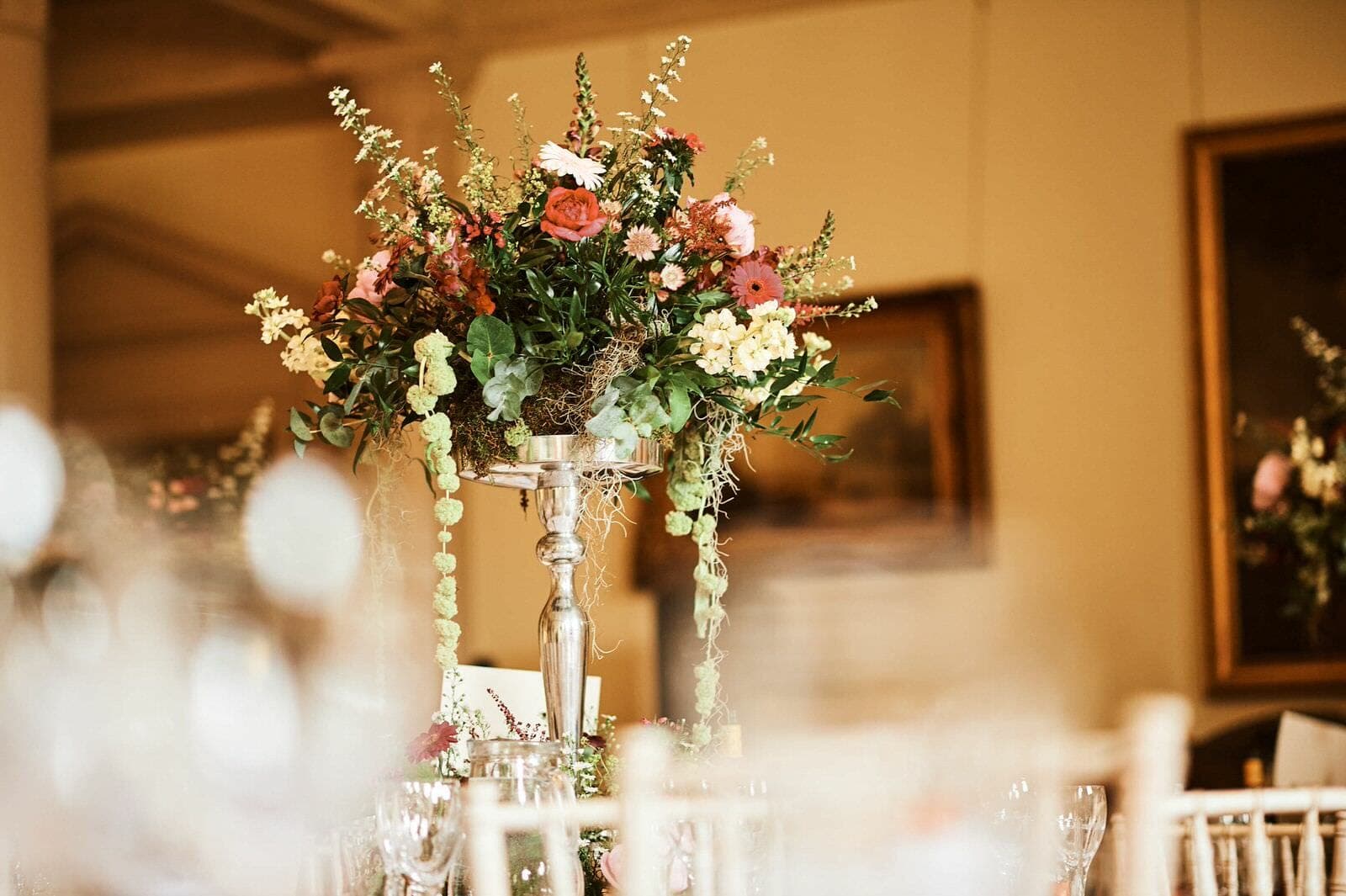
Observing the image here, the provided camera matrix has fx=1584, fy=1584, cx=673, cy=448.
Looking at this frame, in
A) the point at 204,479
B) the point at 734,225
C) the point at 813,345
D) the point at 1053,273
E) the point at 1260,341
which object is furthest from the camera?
the point at 204,479

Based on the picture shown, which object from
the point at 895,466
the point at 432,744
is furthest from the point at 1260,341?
the point at 432,744

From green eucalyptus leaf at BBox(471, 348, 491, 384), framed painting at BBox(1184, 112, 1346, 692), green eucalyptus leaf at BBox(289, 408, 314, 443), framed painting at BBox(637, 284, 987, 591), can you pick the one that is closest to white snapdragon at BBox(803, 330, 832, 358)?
green eucalyptus leaf at BBox(471, 348, 491, 384)

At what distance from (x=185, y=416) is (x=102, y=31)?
1.88 metres

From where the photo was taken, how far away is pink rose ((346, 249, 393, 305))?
2.18m

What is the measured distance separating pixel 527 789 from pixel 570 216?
32.9 inches

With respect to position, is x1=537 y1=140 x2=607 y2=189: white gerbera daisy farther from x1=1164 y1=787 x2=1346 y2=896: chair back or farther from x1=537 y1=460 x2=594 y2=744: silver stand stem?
x1=1164 y1=787 x2=1346 y2=896: chair back

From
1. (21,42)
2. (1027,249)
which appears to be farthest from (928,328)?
(21,42)

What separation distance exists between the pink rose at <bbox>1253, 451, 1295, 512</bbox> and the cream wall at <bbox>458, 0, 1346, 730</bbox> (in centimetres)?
84

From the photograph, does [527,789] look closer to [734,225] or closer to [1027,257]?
[734,225]

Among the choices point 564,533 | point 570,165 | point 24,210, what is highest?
point 24,210

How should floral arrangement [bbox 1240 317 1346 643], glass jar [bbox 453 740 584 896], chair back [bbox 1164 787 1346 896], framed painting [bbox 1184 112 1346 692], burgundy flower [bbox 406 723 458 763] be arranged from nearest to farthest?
1. glass jar [bbox 453 740 584 896]
2. chair back [bbox 1164 787 1346 896]
3. burgundy flower [bbox 406 723 458 763]
4. floral arrangement [bbox 1240 317 1346 643]
5. framed painting [bbox 1184 112 1346 692]

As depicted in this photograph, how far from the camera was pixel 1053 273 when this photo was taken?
561 cm

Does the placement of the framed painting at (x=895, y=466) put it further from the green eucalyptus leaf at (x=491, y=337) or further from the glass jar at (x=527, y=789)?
the glass jar at (x=527, y=789)

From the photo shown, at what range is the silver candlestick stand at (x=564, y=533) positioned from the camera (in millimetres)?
2162
